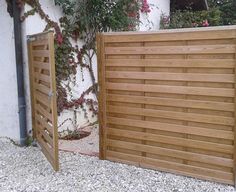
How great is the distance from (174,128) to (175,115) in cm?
18

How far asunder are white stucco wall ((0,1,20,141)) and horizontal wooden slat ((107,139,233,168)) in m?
2.13

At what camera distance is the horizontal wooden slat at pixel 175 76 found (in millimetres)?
4148

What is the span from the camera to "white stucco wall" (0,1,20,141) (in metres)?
6.17

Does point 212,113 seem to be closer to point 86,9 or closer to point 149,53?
point 149,53

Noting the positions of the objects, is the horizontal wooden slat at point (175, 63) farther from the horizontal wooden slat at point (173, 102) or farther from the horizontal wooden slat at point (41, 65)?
the horizontal wooden slat at point (41, 65)

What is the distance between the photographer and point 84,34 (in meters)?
7.40

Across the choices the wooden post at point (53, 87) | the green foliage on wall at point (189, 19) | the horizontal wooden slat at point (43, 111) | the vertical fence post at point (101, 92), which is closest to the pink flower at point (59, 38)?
the horizontal wooden slat at point (43, 111)

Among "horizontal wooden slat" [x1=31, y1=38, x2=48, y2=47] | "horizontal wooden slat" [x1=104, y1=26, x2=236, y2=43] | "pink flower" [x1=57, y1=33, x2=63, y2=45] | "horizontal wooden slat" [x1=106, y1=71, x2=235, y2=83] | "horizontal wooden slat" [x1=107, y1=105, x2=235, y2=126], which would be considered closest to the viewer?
"horizontal wooden slat" [x1=104, y1=26, x2=236, y2=43]

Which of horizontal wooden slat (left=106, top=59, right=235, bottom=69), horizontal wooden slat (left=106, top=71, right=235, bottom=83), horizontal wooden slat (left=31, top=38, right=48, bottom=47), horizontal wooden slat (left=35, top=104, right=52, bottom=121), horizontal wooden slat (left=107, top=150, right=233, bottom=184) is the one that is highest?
horizontal wooden slat (left=31, top=38, right=48, bottom=47)

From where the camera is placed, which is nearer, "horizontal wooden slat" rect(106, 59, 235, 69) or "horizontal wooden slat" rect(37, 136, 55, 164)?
"horizontal wooden slat" rect(106, 59, 235, 69)

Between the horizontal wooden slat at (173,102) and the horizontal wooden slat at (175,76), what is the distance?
0.28 meters

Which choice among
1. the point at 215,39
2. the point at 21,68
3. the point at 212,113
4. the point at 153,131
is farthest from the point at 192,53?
the point at 21,68

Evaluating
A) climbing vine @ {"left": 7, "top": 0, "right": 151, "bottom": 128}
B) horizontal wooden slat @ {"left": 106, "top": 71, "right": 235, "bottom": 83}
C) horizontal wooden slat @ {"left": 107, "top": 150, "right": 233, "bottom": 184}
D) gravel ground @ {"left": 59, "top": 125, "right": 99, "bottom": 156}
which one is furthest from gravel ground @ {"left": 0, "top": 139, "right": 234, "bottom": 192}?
climbing vine @ {"left": 7, "top": 0, "right": 151, "bottom": 128}

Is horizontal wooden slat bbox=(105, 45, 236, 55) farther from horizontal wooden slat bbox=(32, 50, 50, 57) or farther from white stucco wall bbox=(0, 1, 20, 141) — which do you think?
white stucco wall bbox=(0, 1, 20, 141)
